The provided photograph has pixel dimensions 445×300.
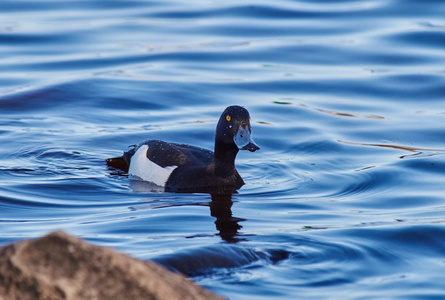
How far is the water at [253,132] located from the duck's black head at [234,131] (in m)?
0.52

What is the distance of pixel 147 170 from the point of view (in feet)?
33.2

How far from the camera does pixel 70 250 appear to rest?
151 inches

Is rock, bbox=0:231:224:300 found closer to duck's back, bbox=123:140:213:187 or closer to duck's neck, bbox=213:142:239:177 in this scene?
duck's neck, bbox=213:142:239:177

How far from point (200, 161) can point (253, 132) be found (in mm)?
2282

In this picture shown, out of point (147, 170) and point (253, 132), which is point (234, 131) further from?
point (253, 132)

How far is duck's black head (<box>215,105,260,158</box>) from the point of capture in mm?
9523

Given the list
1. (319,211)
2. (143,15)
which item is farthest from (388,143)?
(143,15)

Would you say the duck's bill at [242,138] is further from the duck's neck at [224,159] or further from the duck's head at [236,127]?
the duck's neck at [224,159]

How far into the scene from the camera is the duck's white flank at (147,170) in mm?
9992

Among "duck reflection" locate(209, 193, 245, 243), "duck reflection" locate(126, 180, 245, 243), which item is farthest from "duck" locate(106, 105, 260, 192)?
"duck reflection" locate(209, 193, 245, 243)

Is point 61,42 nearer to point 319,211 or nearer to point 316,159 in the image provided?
point 316,159

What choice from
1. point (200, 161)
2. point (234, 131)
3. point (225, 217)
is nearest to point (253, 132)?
point (200, 161)

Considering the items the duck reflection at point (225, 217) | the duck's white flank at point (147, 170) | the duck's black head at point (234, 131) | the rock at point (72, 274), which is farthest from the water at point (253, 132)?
the rock at point (72, 274)

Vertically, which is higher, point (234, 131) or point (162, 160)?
point (234, 131)
